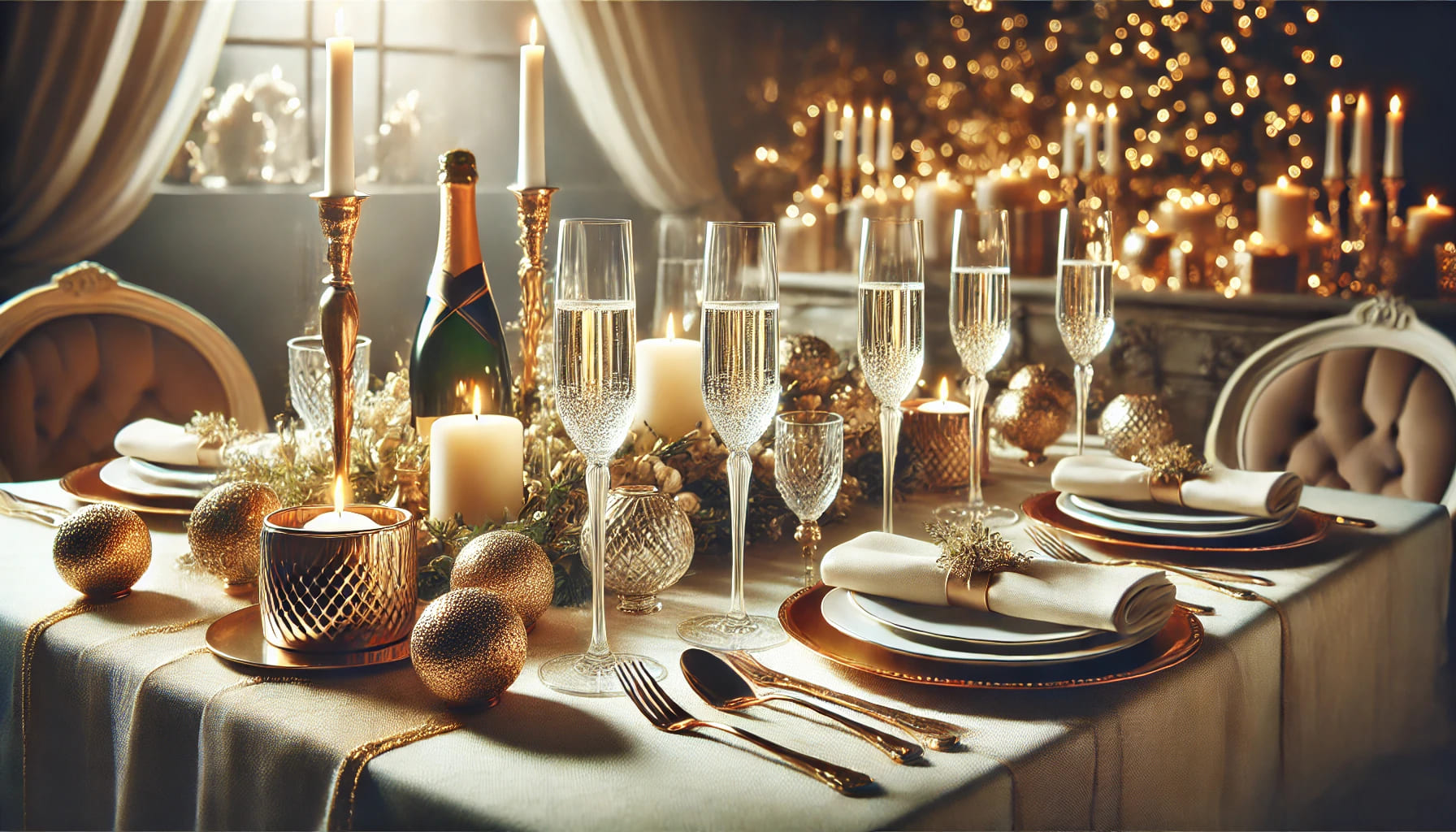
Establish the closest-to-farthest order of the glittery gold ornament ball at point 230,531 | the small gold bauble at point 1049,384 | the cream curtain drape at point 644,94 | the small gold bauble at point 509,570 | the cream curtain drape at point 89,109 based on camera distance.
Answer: the small gold bauble at point 509,570, the glittery gold ornament ball at point 230,531, the small gold bauble at point 1049,384, the cream curtain drape at point 89,109, the cream curtain drape at point 644,94

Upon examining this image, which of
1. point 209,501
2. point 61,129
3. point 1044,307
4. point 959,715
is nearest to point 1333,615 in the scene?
point 959,715

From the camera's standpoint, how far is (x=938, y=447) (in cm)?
156

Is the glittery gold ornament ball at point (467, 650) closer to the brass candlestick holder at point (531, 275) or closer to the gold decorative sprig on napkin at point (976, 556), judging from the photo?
the gold decorative sprig on napkin at point (976, 556)

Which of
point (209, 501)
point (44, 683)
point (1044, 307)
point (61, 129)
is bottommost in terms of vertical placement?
point (44, 683)

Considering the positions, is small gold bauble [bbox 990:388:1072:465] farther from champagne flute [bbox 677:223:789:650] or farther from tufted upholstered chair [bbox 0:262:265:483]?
tufted upholstered chair [bbox 0:262:265:483]

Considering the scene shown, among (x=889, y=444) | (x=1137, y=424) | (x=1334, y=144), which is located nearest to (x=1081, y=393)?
(x=1137, y=424)

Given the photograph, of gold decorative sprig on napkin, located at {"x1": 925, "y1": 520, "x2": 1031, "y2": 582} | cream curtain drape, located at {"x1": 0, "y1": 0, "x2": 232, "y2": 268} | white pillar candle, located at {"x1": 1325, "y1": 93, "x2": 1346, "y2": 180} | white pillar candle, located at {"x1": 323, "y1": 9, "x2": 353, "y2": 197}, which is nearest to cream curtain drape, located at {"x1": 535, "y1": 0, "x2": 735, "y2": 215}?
cream curtain drape, located at {"x1": 0, "y1": 0, "x2": 232, "y2": 268}

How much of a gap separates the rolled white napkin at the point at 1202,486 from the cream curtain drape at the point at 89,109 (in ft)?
9.02

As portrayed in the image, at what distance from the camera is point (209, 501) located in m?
1.12

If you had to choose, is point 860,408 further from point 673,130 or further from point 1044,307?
point 673,130

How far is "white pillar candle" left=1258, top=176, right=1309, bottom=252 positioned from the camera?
132 inches

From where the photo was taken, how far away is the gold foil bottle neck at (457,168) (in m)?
1.27

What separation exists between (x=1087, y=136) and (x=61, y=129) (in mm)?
2733

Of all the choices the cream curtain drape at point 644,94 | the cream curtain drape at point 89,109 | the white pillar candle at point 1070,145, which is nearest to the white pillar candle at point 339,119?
the cream curtain drape at point 89,109
